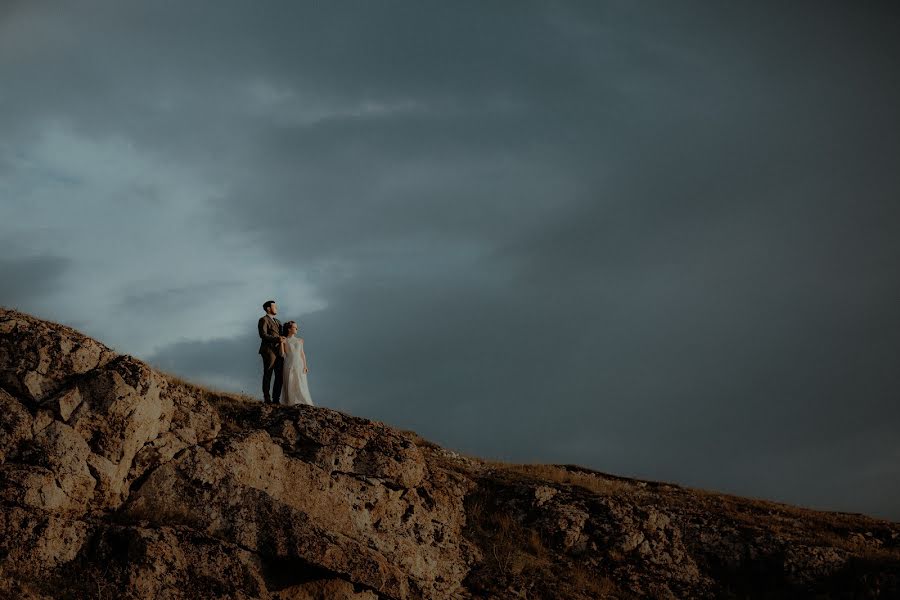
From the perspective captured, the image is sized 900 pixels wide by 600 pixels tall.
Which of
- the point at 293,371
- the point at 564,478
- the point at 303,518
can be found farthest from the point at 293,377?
the point at 564,478

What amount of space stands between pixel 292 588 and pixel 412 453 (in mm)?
6226

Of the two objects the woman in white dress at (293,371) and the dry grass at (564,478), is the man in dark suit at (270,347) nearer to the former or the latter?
the woman in white dress at (293,371)

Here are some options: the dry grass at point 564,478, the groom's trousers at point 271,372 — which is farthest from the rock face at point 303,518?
the groom's trousers at point 271,372

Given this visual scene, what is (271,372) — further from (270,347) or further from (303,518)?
(303,518)

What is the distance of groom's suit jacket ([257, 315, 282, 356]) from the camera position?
24.6m

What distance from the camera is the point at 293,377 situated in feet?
83.3

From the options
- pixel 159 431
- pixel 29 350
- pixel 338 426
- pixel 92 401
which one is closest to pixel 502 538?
pixel 338 426

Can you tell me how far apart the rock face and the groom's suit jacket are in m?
2.61

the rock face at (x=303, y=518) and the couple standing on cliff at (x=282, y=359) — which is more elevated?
the couple standing on cliff at (x=282, y=359)

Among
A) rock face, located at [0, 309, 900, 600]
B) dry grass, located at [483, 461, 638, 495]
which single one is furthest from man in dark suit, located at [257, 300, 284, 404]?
dry grass, located at [483, 461, 638, 495]

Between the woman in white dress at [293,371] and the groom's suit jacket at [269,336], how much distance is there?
0.42 meters

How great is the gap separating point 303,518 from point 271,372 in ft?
23.9

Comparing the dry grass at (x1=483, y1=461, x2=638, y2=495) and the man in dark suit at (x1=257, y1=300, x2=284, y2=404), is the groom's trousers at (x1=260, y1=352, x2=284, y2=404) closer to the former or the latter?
the man in dark suit at (x1=257, y1=300, x2=284, y2=404)

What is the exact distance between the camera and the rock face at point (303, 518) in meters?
16.1
